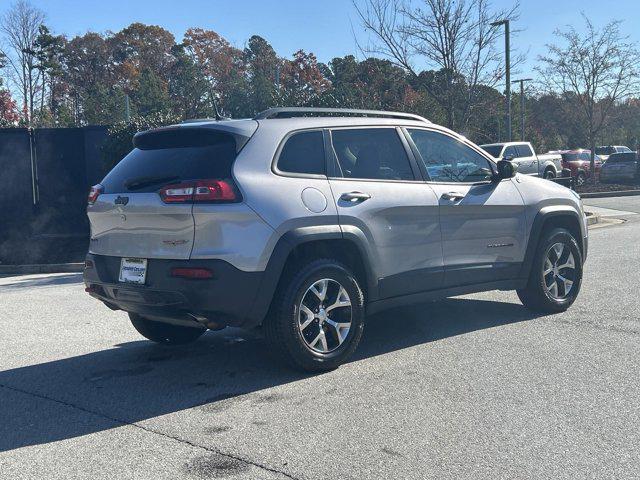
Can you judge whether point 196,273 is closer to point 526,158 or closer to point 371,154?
point 371,154

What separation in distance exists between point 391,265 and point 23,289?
6.78 m

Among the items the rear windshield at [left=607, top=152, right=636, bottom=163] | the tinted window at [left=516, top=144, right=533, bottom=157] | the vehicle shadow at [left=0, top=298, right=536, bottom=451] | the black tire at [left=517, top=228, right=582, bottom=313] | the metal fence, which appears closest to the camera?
the vehicle shadow at [left=0, top=298, right=536, bottom=451]

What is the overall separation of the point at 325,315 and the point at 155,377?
135cm

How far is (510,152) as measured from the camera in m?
24.0

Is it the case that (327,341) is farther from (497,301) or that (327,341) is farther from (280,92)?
(280,92)

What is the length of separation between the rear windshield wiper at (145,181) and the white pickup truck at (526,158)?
61.9 ft

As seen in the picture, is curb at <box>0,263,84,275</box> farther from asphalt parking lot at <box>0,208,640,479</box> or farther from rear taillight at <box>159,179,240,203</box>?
rear taillight at <box>159,179,240,203</box>

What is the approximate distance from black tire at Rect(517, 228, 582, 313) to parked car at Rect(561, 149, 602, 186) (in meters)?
23.1

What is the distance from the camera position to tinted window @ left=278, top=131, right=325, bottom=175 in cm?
533

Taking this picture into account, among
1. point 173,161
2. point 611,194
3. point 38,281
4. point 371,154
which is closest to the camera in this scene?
point 173,161

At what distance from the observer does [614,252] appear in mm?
11453

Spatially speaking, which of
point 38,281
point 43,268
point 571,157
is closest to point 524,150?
point 571,157

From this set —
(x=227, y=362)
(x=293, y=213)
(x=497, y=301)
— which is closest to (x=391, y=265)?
(x=293, y=213)

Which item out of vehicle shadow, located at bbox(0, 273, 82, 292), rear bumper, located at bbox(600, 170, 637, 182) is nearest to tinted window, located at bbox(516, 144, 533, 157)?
rear bumper, located at bbox(600, 170, 637, 182)
